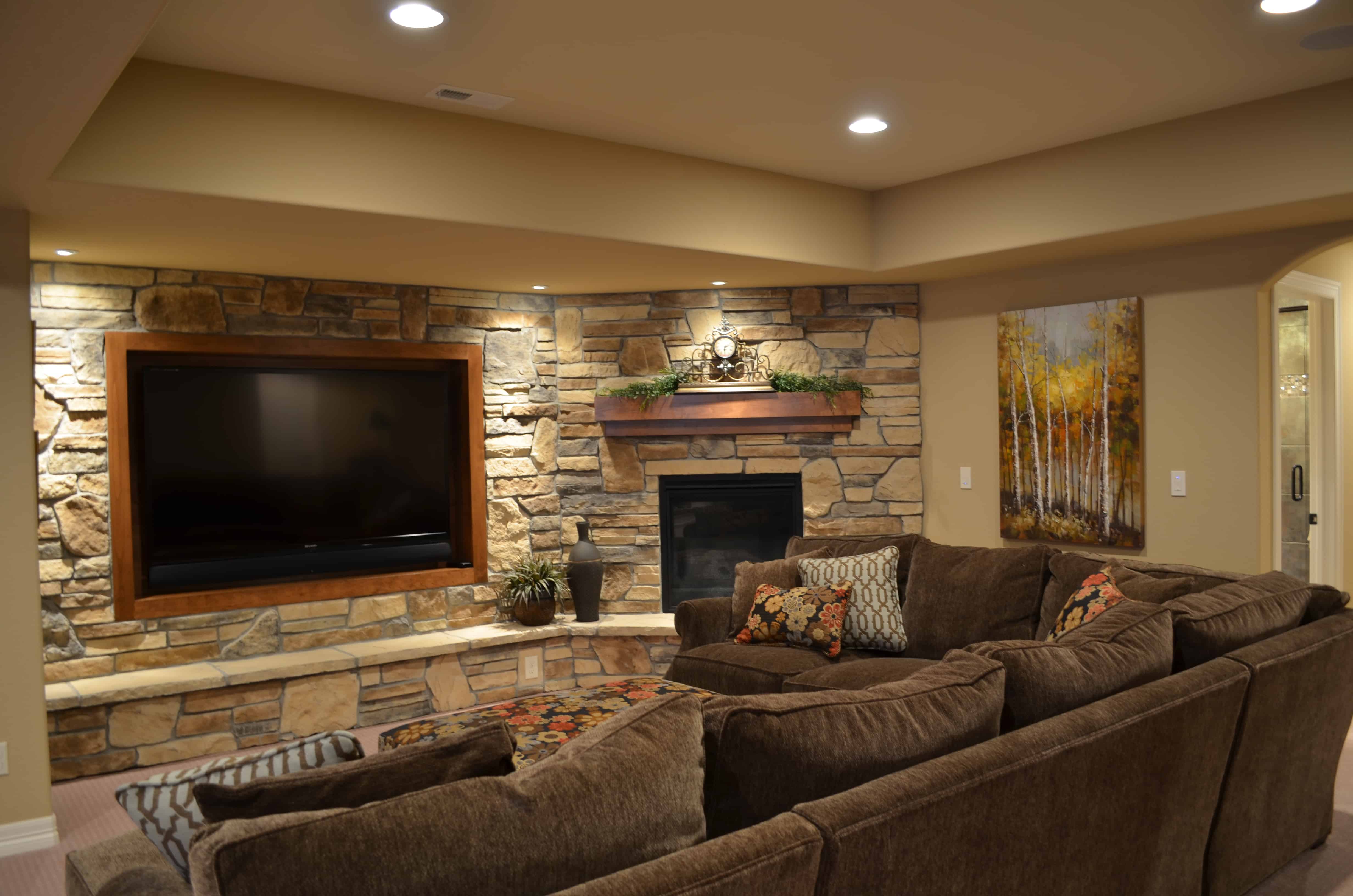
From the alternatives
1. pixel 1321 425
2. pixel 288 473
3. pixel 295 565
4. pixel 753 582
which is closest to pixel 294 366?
pixel 288 473

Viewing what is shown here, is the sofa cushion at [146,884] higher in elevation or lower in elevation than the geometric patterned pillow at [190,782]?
lower

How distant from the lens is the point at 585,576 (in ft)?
17.7

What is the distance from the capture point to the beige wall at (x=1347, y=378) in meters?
5.43

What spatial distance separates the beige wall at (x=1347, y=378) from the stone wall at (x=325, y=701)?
12.6 feet

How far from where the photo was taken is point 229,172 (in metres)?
3.31

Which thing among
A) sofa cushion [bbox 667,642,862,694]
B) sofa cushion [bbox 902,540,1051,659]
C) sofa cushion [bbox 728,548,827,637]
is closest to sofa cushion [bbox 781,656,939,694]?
sofa cushion [bbox 667,642,862,694]

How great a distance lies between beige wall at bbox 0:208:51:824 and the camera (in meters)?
3.38

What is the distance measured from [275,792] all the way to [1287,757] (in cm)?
260

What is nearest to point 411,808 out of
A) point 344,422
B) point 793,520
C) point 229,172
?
point 229,172

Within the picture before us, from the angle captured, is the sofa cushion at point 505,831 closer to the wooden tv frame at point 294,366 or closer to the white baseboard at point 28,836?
the white baseboard at point 28,836

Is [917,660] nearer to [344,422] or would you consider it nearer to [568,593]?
[568,593]

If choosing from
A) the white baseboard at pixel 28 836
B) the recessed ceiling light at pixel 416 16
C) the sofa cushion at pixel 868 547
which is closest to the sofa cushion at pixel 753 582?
the sofa cushion at pixel 868 547

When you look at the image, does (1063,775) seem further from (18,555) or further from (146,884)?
(18,555)

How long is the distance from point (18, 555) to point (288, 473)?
1581 millimetres
